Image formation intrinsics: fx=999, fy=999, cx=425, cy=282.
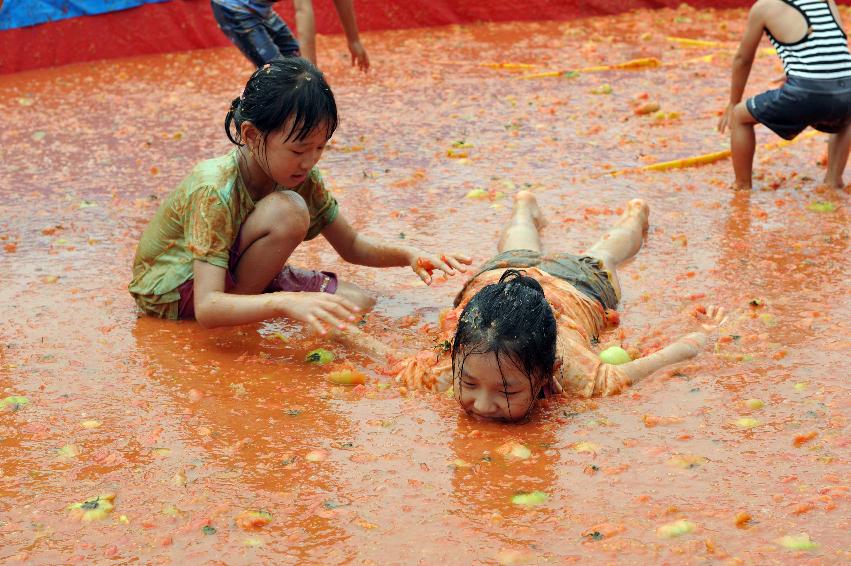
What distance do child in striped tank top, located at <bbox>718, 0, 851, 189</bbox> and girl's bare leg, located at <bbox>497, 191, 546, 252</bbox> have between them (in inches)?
55.6

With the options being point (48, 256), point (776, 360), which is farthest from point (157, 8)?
point (776, 360)

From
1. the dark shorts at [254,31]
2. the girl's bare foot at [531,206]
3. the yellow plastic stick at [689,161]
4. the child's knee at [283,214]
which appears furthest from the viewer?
the dark shorts at [254,31]

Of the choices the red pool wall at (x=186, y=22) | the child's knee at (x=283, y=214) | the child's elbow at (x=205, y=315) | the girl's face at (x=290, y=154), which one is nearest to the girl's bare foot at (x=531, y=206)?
the child's knee at (x=283, y=214)

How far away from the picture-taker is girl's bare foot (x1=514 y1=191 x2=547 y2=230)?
5418 millimetres

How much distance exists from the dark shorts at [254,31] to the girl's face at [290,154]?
3076 mm

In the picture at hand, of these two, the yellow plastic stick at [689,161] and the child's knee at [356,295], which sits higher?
the child's knee at [356,295]

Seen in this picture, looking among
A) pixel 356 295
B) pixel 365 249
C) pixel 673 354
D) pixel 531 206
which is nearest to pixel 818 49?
pixel 531 206

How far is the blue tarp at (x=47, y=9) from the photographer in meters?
9.68

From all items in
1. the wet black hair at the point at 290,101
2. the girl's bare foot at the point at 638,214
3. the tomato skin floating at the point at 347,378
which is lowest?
the girl's bare foot at the point at 638,214

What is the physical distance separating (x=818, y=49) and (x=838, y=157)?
660 millimetres

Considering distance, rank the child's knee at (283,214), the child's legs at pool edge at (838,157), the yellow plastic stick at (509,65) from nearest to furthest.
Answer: the child's knee at (283,214) → the child's legs at pool edge at (838,157) → the yellow plastic stick at (509,65)

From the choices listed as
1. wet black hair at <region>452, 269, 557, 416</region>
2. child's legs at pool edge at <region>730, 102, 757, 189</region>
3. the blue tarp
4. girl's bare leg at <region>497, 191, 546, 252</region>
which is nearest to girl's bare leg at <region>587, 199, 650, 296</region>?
girl's bare leg at <region>497, 191, 546, 252</region>

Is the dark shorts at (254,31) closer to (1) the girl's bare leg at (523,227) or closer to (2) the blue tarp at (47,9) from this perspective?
(1) the girl's bare leg at (523,227)

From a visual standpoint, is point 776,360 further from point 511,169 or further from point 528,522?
point 511,169
